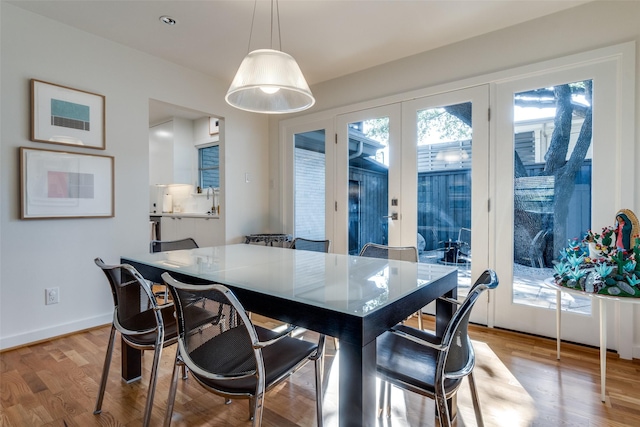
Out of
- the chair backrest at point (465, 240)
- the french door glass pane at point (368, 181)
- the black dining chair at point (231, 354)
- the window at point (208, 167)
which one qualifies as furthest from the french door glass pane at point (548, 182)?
the window at point (208, 167)

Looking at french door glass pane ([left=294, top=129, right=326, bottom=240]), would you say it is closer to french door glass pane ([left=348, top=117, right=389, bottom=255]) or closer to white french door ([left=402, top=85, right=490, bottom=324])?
french door glass pane ([left=348, top=117, right=389, bottom=255])

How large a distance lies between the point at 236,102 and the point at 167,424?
5.57 feet

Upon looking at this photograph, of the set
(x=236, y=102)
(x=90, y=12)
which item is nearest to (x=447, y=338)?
(x=236, y=102)

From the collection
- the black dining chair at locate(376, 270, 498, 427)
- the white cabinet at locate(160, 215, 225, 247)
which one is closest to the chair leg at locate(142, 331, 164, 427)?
the black dining chair at locate(376, 270, 498, 427)

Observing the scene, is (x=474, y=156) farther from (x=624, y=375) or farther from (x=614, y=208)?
(x=624, y=375)

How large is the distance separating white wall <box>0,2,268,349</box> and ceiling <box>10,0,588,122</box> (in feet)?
0.59

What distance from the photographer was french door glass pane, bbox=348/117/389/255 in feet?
11.1

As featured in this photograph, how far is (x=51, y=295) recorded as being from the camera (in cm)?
259

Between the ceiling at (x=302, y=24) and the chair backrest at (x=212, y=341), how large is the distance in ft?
7.08

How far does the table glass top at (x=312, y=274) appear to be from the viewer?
112cm

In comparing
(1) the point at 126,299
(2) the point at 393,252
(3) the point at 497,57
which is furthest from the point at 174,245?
(3) the point at 497,57

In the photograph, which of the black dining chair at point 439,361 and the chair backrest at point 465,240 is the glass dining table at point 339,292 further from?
the chair backrest at point 465,240

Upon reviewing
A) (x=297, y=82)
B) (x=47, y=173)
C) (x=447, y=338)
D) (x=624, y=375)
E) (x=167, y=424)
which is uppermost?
(x=297, y=82)

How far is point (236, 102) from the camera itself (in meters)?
2.02
